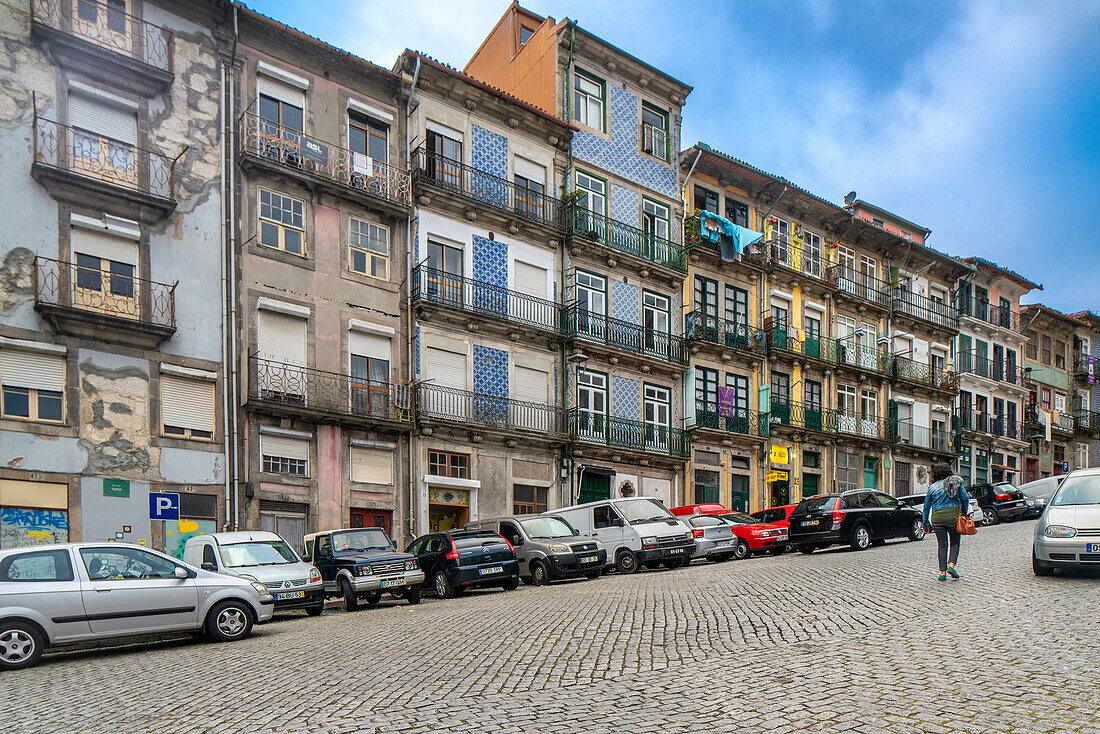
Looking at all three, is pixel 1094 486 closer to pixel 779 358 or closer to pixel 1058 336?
pixel 779 358

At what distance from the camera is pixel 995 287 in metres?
54.8

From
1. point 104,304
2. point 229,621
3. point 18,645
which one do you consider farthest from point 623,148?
point 18,645

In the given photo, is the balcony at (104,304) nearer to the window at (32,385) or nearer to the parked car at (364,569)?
the window at (32,385)

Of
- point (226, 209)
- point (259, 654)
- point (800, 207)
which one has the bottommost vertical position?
point (259, 654)

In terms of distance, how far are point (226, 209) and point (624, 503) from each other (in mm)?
13177

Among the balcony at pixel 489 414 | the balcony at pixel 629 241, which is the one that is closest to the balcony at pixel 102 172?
the balcony at pixel 489 414

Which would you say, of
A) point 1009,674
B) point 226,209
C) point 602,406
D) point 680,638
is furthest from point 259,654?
point 602,406

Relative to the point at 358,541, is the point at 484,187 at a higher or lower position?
higher

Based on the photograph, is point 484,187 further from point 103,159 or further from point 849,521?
point 849,521

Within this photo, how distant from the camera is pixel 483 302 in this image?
97.8ft

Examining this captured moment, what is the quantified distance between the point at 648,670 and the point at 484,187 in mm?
23696

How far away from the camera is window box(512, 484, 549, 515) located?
29.8 meters

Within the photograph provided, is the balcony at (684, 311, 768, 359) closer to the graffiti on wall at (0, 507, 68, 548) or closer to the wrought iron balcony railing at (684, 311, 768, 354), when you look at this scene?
the wrought iron balcony railing at (684, 311, 768, 354)

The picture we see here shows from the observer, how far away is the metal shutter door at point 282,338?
2455cm
